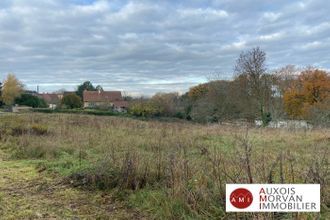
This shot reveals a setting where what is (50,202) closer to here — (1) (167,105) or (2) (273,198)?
(2) (273,198)

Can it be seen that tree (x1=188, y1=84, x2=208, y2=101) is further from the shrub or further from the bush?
the shrub

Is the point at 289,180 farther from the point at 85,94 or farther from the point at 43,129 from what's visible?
the point at 85,94

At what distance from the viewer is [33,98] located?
81.4 meters

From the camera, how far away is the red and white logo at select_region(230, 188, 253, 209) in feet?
13.7

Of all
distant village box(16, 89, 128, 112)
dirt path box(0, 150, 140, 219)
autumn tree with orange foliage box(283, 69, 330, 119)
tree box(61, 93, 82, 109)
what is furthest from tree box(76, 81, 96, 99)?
dirt path box(0, 150, 140, 219)

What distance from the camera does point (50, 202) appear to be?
625cm

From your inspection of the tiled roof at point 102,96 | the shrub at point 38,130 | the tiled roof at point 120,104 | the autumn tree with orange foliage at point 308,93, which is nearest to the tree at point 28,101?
the tiled roof at point 102,96

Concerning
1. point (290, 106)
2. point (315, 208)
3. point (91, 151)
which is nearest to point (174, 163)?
point (315, 208)

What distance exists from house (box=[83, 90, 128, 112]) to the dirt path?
71983 millimetres

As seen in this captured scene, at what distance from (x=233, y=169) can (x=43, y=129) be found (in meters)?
14.3

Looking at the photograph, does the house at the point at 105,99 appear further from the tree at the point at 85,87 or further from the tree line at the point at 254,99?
the tree line at the point at 254,99

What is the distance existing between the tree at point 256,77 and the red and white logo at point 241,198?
33877 mm

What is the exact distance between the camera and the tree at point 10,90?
7543cm

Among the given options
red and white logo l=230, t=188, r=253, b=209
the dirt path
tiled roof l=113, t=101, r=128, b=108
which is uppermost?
tiled roof l=113, t=101, r=128, b=108
